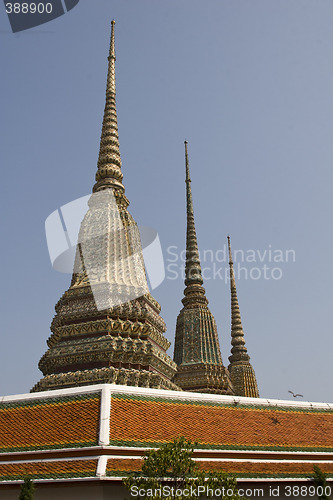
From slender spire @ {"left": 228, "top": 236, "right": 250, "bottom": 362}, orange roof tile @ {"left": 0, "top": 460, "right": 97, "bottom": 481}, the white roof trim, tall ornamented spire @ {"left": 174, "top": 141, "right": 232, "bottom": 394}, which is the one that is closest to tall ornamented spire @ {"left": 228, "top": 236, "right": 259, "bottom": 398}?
slender spire @ {"left": 228, "top": 236, "right": 250, "bottom": 362}

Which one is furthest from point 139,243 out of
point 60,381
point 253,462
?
point 253,462

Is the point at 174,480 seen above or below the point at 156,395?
below

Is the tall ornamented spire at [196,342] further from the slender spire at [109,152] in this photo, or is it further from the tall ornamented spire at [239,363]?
the slender spire at [109,152]

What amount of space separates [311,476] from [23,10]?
13549 millimetres

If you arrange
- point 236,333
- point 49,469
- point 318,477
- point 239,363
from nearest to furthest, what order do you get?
point 49,469 < point 318,477 < point 239,363 < point 236,333

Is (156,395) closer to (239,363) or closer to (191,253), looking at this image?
(191,253)

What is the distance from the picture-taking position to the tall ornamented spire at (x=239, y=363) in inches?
1373

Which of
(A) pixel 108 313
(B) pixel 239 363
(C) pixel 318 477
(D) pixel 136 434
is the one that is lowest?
(C) pixel 318 477

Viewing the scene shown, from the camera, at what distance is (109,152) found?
21984 millimetres

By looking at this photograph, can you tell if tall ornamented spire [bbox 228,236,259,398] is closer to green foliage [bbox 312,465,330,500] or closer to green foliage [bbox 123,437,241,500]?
green foliage [bbox 312,465,330,500]

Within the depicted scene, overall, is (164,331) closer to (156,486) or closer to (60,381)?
(60,381)

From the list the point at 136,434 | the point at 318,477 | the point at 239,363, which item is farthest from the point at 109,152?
the point at 239,363

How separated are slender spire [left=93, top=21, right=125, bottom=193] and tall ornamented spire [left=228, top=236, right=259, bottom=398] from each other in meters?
19.6

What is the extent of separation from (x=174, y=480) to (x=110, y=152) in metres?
16.0
